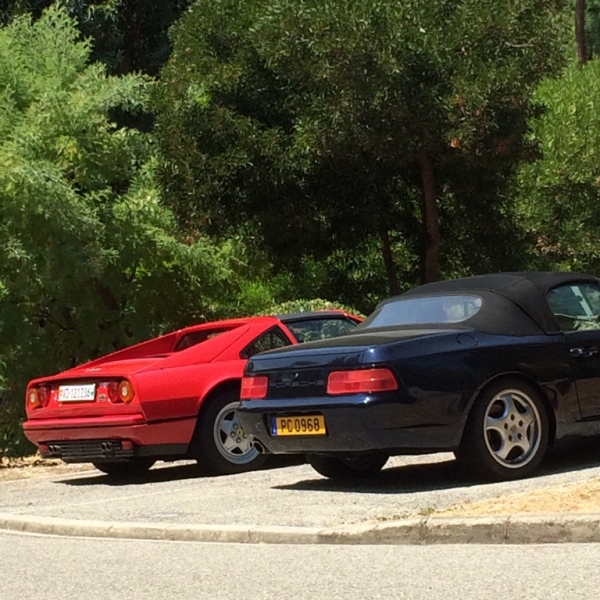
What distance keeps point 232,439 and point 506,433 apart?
295 centimetres

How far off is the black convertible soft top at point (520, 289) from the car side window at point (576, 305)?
0.18 feet

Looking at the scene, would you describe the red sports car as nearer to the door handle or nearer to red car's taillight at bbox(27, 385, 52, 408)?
red car's taillight at bbox(27, 385, 52, 408)

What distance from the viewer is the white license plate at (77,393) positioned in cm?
1116

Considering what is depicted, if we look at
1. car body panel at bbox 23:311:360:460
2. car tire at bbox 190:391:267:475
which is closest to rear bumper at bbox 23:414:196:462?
car body panel at bbox 23:311:360:460

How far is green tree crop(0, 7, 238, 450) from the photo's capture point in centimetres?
1758

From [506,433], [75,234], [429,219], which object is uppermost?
[75,234]

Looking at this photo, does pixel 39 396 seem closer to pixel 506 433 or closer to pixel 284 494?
pixel 284 494

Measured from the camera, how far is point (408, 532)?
728 centimetres

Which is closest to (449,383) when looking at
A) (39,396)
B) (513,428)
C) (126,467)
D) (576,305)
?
(513,428)

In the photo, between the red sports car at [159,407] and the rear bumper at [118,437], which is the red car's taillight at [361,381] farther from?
the rear bumper at [118,437]

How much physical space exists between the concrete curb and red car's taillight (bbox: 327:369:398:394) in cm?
150

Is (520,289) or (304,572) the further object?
(520,289)

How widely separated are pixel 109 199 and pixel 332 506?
1142cm

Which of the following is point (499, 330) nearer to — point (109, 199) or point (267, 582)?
point (267, 582)
